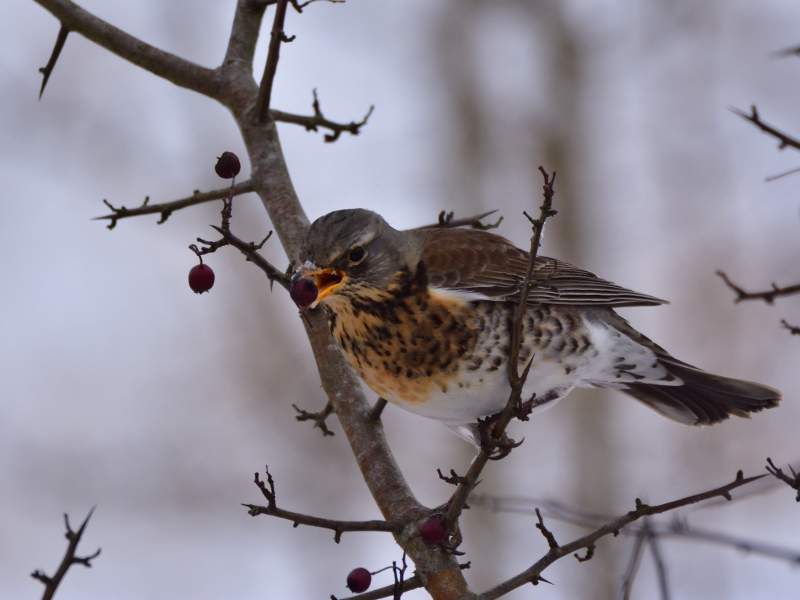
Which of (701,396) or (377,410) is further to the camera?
(701,396)

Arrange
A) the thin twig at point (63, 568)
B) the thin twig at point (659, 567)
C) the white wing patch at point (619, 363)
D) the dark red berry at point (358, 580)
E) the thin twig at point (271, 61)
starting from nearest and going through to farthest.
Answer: the thin twig at point (63, 568), the thin twig at point (659, 567), the dark red berry at point (358, 580), the thin twig at point (271, 61), the white wing patch at point (619, 363)

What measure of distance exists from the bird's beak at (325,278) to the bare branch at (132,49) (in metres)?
1.02

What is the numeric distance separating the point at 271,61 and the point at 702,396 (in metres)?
2.30

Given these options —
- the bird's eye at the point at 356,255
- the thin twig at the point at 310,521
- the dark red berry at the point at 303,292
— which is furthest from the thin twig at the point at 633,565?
the bird's eye at the point at 356,255

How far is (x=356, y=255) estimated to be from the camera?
272 centimetres

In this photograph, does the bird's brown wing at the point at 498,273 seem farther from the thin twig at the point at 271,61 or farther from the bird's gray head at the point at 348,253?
the thin twig at the point at 271,61

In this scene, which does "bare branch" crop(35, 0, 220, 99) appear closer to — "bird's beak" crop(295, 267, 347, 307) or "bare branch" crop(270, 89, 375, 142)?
"bare branch" crop(270, 89, 375, 142)

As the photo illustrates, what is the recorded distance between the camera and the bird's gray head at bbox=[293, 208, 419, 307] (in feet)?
8.52

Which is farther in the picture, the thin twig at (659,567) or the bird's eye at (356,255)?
the bird's eye at (356,255)

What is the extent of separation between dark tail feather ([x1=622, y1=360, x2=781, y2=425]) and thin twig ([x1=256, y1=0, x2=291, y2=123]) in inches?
76.1

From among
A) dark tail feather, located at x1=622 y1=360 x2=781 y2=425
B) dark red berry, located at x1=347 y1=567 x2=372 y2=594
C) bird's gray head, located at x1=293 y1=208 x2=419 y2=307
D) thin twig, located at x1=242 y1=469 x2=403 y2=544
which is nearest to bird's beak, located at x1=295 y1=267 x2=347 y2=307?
bird's gray head, located at x1=293 y1=208 x2=419 y2=307

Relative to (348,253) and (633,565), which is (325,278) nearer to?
(348,253)

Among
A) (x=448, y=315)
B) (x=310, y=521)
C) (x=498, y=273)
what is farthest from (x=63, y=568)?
(x=498, y=273)

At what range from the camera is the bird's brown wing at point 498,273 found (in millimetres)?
2922
